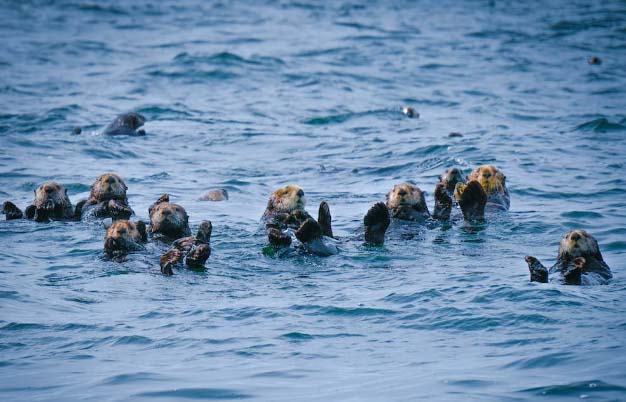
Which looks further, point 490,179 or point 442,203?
point 490,179

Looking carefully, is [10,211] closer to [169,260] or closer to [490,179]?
[169,260]

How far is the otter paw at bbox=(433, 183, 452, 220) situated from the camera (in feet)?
37.4

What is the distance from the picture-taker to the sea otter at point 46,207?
1162 cm

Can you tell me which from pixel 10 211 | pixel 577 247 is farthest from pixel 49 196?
pixel 577 247

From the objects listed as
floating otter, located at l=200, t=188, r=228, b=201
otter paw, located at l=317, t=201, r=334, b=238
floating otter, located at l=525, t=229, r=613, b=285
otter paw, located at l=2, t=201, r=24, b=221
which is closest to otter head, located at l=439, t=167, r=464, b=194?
otter paw, located at l=317, t=201, r=334, b=238

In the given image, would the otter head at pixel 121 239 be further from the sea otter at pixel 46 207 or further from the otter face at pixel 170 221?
the sea otter at pixel 46 207

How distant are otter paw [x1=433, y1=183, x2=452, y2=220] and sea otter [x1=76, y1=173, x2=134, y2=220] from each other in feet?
12.3

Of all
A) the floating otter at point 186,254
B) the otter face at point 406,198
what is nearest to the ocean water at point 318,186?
the floating otter at point 186,254

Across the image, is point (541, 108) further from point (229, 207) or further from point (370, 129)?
point (229, 207)

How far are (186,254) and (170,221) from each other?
105 cm

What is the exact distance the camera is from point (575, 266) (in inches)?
337

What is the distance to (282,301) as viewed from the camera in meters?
8.52

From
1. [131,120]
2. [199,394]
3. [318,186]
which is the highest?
[131,120]

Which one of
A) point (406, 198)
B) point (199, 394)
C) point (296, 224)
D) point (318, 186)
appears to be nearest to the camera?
point (199, 394)
